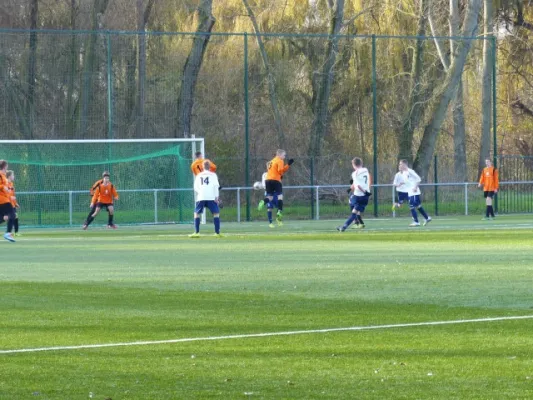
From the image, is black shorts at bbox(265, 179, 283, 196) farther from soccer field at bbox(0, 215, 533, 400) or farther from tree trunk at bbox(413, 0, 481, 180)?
tree trunk at bbox(413, 0, 481, 180)

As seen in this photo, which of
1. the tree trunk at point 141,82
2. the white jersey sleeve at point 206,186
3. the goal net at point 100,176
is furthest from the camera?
the tree trunk at point 141,82

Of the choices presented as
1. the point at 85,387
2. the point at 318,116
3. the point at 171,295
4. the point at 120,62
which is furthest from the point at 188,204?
the point at 85,387

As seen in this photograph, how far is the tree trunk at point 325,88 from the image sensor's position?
4458 centimetres

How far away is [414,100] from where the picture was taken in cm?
4612

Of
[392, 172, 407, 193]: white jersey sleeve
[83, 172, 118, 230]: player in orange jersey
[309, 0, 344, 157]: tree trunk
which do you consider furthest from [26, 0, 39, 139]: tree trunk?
[392, 172, 407, 193]: white jersey sleeve

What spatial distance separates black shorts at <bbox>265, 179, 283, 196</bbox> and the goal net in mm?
3707

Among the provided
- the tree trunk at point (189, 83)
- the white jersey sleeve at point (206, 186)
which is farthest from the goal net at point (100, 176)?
the white jersey sleeve at point (206, 186)

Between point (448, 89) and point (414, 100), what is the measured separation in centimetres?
128

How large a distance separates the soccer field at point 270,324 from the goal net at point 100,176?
14228mm

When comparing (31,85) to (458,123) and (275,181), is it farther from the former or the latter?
(458,123)

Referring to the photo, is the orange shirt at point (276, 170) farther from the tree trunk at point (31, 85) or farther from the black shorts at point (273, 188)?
the tree trunk at point (31, 85)

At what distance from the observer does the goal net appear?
3697cm

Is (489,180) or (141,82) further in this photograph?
(141,82)

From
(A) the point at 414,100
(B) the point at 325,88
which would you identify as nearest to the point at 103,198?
(B) the point at 325,88
